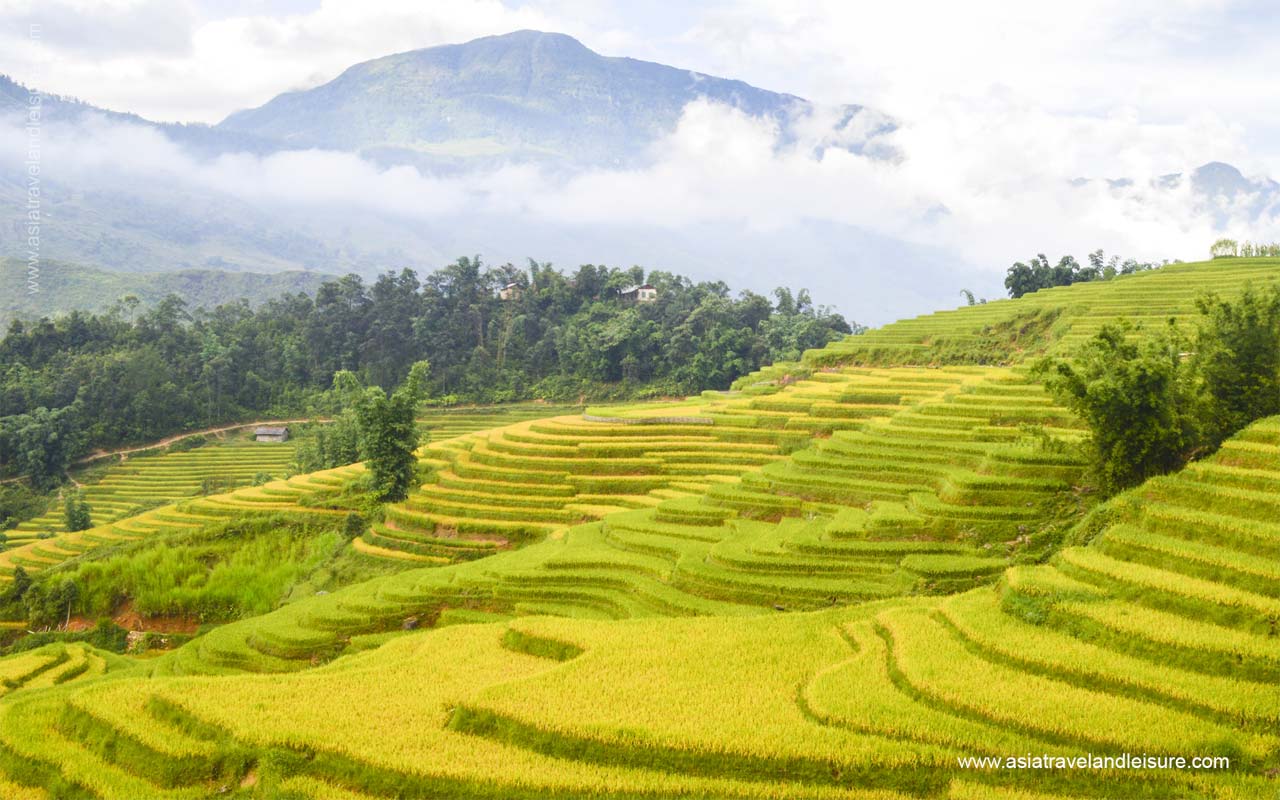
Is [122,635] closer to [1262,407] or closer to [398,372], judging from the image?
[1262,407]

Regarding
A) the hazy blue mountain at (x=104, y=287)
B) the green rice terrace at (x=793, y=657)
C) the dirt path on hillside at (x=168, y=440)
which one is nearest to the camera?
the green rice terrace at (x=793, y=657)

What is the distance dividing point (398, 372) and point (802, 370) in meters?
37.4

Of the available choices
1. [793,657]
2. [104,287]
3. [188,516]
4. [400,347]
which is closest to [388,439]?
[188,516]

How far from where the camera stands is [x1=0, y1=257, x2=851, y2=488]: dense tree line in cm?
5544

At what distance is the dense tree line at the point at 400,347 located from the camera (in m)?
55.4

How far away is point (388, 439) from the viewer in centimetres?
3017

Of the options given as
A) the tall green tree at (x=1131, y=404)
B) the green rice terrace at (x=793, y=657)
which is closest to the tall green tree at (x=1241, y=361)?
the tall green tree at (x=1131, y=404)

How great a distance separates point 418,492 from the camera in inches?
1134

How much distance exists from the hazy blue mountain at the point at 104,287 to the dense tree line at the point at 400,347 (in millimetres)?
28372

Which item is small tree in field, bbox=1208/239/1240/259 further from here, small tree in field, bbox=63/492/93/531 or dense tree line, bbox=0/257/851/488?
small tree in field, bbox=63/492/93/531

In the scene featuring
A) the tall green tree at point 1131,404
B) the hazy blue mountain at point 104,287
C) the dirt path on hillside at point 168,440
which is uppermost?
the hazy blue mountain at point 104,287

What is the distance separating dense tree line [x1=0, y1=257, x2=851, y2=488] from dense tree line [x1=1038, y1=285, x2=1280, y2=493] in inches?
1780

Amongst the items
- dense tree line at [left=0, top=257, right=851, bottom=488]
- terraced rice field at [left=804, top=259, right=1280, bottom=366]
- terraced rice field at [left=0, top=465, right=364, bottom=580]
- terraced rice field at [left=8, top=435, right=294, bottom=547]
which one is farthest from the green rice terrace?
dense tree line at [left=0, top=257, right=851, bottom=488]

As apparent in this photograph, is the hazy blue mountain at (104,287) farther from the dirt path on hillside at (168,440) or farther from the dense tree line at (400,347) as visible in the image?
the dirt path on hillside at (168,440)
